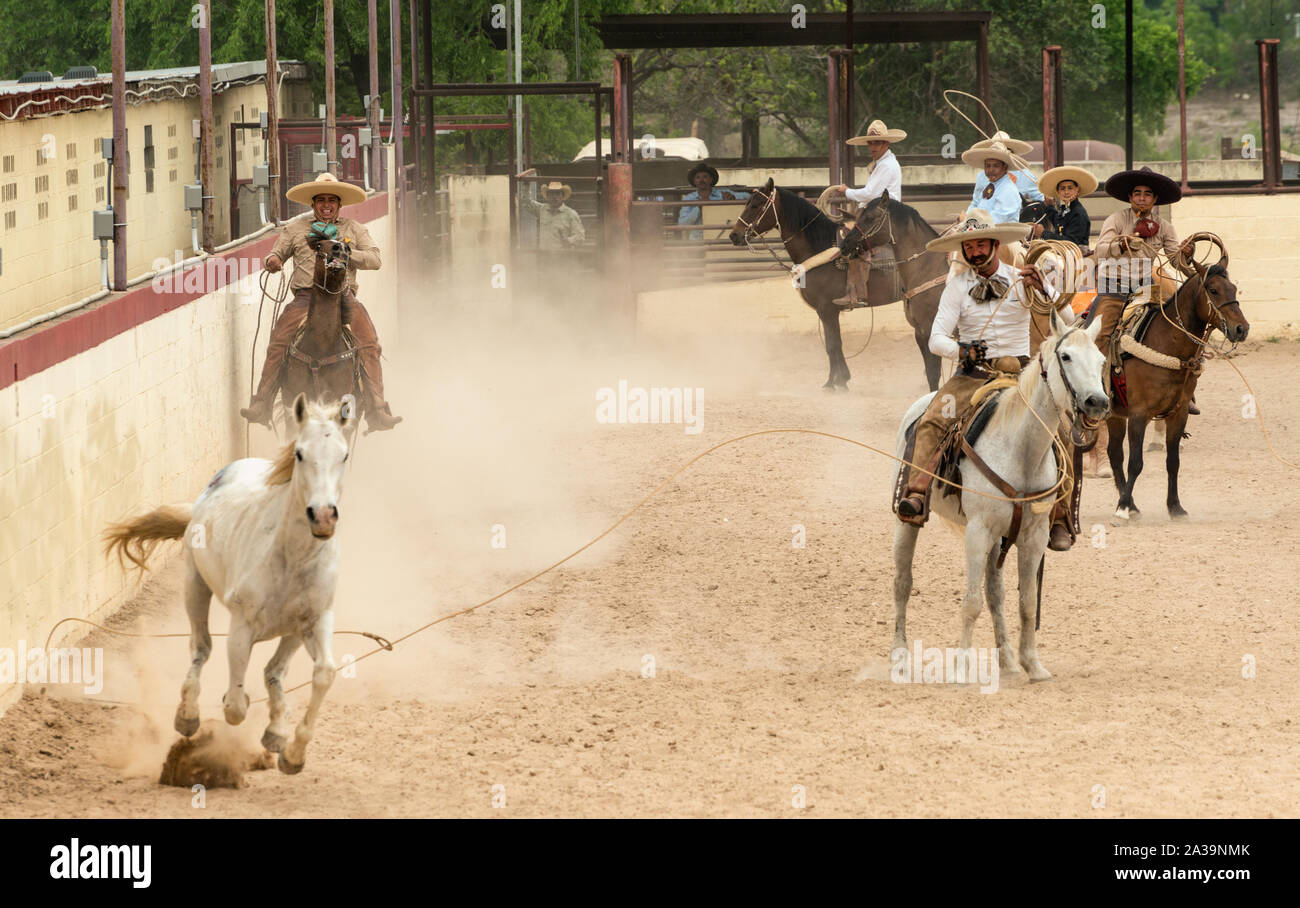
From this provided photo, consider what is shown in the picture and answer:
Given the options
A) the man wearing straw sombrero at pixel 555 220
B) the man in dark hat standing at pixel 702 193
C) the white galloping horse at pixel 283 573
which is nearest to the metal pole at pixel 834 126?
the man in dark hat standing at pixel 702 193

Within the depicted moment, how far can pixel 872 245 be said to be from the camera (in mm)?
18625

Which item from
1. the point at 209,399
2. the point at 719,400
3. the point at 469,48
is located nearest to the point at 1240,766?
the point at 209,399

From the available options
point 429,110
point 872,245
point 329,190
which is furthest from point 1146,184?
point 429,110

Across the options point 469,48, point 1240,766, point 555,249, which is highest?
point 469,48

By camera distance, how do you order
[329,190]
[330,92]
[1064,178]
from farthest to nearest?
1. [330,92]
2. [1064,178]
3. [329,190]

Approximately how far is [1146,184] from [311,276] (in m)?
6.39

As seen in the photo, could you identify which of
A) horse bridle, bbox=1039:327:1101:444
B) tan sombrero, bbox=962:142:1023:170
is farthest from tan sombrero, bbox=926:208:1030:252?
tan sombrero, bbox=962:142:1023:170

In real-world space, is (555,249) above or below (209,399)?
above

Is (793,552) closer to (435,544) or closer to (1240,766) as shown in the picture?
(435,544)

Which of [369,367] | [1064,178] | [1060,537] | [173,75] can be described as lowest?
[1060,537]

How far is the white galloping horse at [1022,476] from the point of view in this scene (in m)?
7.94

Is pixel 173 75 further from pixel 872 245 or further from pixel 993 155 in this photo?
pixel 993 155

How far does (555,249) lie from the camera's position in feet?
80.7

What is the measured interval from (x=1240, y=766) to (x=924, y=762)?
1.35 metres
